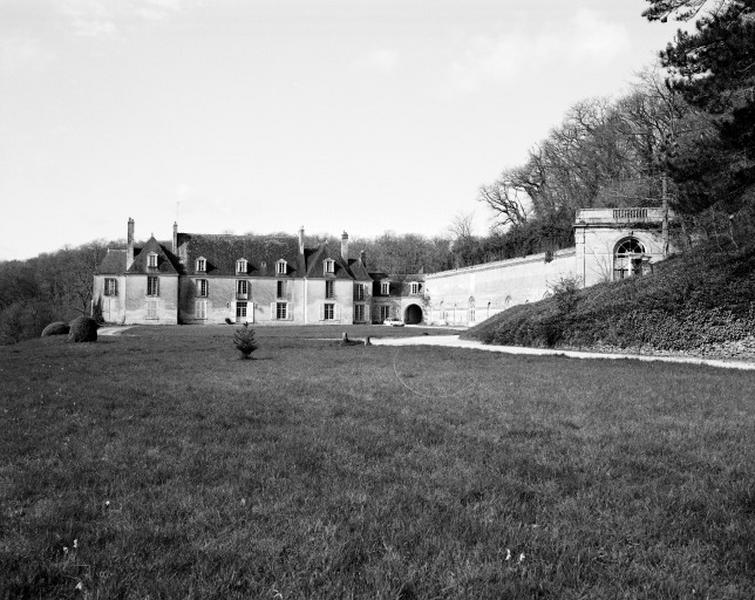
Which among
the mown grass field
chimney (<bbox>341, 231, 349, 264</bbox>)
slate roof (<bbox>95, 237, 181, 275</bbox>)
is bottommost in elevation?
the mown grass field

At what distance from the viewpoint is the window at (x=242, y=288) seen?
51.8 m

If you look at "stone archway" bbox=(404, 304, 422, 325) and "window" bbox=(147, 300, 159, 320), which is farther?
"stone archway" bbox=(404, 304, 422, 325)

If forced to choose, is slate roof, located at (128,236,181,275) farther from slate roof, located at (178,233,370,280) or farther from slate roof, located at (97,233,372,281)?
Result: slate roof, located at (178,233,370,280)

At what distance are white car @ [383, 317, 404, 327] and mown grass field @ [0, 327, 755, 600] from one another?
4214 cm

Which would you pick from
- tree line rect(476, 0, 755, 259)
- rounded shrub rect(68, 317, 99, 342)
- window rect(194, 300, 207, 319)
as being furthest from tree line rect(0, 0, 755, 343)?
rounded shrub rect(68, 317, 99, 342)

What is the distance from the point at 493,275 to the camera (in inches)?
1501

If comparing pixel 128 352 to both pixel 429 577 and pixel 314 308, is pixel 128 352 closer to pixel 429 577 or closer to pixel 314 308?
pixel 429 577

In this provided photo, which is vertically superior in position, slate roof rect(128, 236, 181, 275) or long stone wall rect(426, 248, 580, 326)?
slate roof rect(128, 236, 181, 275)

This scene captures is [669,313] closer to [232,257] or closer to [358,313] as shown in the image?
[358,313]

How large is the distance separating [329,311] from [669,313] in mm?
38909

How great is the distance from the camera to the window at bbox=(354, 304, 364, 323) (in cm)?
5433

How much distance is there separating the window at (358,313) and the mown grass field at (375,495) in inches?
1830

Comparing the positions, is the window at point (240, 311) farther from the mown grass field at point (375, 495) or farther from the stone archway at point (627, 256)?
the mown grass field at point (375, 495)

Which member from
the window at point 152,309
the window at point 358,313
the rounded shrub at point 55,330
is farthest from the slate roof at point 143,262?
the rounded shrub at point 55,330
